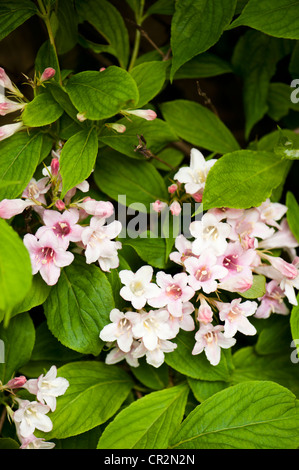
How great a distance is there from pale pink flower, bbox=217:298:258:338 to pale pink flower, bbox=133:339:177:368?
0.41 ft

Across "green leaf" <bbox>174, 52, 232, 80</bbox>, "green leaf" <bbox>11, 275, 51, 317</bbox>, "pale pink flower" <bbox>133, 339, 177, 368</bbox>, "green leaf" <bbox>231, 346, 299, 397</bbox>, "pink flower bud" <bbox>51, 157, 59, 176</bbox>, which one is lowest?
"green leaf" <bbox>231, 346, 299, 397</bbox>

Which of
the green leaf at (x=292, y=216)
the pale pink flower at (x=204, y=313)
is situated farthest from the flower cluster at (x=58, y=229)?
the green leaf at (x=292, y=216)

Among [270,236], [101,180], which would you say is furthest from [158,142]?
[270,236]

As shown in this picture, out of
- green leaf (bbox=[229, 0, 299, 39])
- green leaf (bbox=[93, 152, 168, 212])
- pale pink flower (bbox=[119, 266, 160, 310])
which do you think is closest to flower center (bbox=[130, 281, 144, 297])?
pale pink flower (bbox=[119, 266, 160, 310])

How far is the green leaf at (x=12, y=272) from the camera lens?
0.71 m

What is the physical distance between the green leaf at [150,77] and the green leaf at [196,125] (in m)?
0.14

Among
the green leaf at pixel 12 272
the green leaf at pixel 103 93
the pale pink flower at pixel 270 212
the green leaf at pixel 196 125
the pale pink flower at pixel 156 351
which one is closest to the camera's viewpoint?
the green leaf at pixel 12 272

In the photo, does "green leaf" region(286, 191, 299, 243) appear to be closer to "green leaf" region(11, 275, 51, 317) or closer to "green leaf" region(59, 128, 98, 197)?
"green leaf" region(59, 128, 98, 197)

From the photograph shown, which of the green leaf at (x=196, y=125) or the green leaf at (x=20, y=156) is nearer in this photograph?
the green leaf at (x=20, y=156)

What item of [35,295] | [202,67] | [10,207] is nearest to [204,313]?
[35,295]

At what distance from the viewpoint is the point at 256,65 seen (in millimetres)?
1407

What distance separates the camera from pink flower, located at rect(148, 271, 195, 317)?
1.00 m

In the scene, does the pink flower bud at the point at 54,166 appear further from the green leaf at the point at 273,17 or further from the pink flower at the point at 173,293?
the green leaf at the point at 273,17

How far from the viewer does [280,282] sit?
44.8 inches
